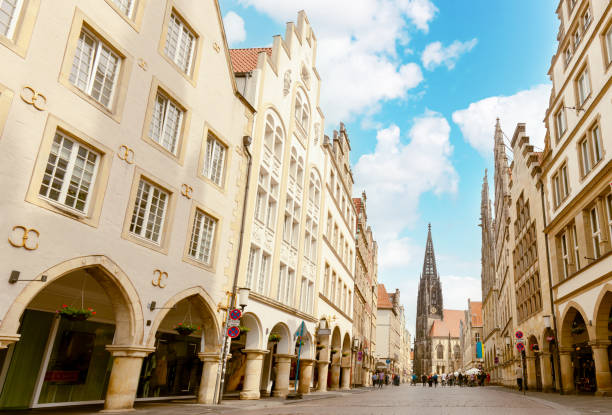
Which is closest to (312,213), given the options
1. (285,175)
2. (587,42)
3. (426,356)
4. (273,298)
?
(285,175)

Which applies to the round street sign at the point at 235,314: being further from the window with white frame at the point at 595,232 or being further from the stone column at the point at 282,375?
the window with white frame at the point at 595,232

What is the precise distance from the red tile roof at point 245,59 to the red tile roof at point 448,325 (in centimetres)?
13721

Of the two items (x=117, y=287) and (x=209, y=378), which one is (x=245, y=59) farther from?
(x=209, y=378)

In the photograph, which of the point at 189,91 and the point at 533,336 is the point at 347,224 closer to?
the point at 533,336

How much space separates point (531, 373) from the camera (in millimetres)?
33469

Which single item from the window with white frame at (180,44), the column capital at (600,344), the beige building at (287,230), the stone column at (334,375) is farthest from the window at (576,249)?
the window with white frame at (180,44)

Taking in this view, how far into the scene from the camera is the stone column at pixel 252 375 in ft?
62.1

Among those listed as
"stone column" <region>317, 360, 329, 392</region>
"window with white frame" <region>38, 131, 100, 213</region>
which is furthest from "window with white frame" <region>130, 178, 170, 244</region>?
"stone column" <region>317, 360, 329, 392</region>

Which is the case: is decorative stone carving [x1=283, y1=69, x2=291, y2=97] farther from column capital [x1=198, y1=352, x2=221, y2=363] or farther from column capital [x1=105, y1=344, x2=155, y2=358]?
column capital [x1=105, y1=344, x2=155, y2=358]

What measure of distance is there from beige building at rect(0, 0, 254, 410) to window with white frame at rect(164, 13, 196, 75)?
65mm

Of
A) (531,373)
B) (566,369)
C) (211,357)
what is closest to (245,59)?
(211,357)

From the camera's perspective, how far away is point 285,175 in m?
23.1

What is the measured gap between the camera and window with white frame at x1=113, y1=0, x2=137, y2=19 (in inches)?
508

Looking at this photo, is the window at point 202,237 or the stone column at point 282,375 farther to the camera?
the stone column at point 282,375
